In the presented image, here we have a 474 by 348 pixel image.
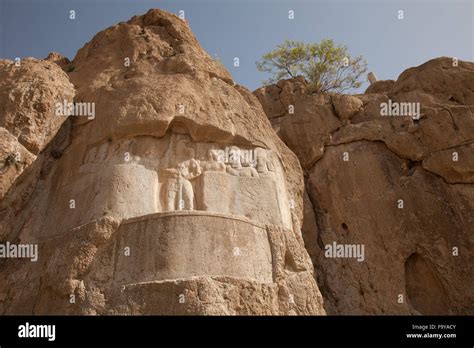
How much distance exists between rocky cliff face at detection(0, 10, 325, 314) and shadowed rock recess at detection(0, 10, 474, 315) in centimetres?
3

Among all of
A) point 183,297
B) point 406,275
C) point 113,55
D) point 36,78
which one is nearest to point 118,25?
point 113,55

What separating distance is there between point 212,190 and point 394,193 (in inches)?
252

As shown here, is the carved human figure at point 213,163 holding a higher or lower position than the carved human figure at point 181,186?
higher

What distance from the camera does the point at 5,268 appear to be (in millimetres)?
9547

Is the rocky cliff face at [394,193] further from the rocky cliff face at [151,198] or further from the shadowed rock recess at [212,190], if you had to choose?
the rocky cliff face at [151,198]

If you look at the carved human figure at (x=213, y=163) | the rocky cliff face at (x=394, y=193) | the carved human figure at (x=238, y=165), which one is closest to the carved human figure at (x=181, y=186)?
the carved human figure at (x=213, y=163)

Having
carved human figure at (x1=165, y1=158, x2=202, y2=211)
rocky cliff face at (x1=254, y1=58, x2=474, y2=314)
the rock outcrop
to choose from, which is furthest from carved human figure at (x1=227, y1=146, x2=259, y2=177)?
rocky cliff face at (x1=254, y1=58, x2=474, y2=314)

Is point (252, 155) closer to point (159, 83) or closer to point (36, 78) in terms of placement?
point (159, 83)

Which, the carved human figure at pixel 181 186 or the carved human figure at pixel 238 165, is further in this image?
the carved human figure at pixel 238 165

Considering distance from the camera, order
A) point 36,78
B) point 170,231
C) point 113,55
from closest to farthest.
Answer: point 170,231, point 36,78, point 113,55

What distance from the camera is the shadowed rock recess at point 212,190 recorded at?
8586 mm

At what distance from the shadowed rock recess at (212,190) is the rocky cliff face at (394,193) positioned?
41 millimetres

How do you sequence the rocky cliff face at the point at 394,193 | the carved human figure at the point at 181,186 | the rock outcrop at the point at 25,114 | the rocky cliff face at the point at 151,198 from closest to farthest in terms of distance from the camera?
1. the rocky cliff face at the point at 151,198
2. the carved human figure at the point at 181,186
3. the rock outcrop at the point at 25,114
4. the rocky cliff face at the point at 394,193

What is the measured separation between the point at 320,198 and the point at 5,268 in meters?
8.80
